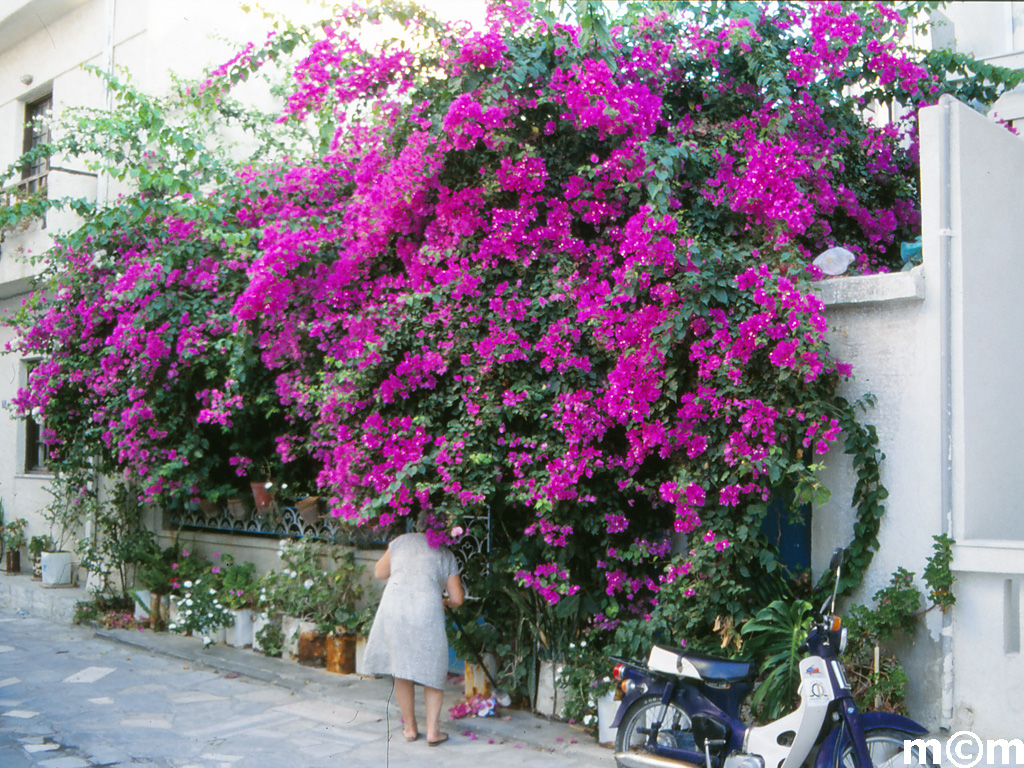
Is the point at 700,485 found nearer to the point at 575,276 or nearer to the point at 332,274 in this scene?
the point at 575,276

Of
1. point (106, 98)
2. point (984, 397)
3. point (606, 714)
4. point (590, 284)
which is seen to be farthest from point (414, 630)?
point (106, 98)

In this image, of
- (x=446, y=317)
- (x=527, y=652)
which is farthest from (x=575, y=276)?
(x=527, y=652)

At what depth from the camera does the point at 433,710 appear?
5.73 meters

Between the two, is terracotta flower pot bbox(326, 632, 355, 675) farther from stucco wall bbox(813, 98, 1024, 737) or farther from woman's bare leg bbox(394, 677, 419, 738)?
stucco wall bbox(813, 98, 1024, 737)

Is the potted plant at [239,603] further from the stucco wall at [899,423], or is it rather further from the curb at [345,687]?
the stucco wall at [899,423]

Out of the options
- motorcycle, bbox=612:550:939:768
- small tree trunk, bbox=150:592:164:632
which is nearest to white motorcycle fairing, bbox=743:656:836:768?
motorcycle, bbox=612:550:939:768

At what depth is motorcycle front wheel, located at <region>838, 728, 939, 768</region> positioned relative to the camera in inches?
167

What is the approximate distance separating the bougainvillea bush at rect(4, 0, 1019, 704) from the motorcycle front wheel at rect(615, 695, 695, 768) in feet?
1.85

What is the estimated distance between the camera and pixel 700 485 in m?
5.18

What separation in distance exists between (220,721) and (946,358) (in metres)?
5.19

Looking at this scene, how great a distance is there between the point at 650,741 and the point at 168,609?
618cm

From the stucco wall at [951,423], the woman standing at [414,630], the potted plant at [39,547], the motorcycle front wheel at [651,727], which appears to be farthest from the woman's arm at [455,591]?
the potted plant at [39,547]

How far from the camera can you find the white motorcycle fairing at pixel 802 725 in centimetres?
430

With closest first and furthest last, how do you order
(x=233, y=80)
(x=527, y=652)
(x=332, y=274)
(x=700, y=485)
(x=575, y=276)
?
(x=700, y=485)
(x=575, y=276)
(x=527, y=652)
(x=332, y=274)
(x=233, y=80)
